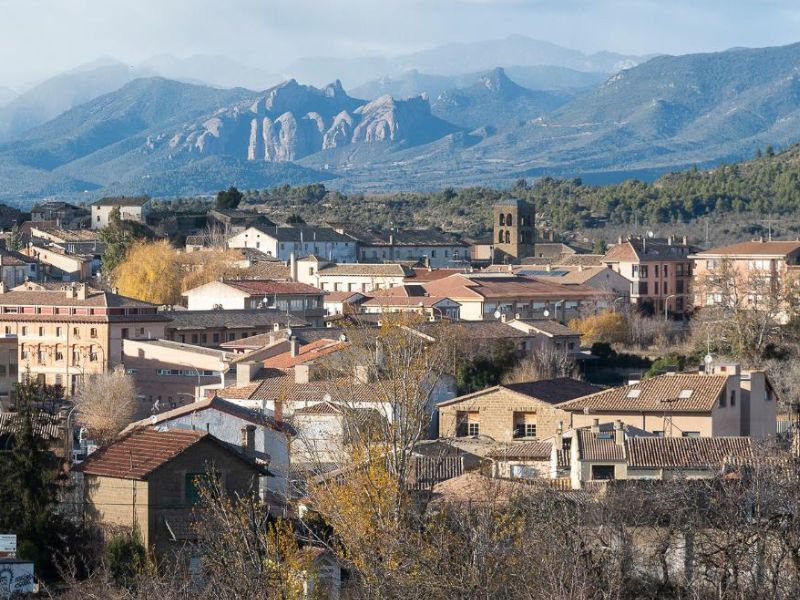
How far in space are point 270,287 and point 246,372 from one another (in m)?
27.1

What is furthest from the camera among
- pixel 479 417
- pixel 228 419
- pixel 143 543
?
pixel 479 417

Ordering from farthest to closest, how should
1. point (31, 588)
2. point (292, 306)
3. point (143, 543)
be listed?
point (292, 306) < point (143, 543) < point (31, 588)

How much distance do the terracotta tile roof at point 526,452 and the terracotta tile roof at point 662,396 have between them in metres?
2.68

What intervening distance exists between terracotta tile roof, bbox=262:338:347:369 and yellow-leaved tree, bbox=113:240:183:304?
25.7 meters

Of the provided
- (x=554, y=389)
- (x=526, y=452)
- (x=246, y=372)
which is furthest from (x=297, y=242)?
(x=526, y=452)

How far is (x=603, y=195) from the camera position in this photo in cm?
13612

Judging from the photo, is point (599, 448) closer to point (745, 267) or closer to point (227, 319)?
point (227, 319)

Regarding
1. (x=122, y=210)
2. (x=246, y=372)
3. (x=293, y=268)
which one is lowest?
(x=246, y=372)

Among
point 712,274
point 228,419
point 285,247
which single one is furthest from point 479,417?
point 285,247

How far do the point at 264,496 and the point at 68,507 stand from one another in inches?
107

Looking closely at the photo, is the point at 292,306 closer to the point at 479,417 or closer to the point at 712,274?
the point at 712,274

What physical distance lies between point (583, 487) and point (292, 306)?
44.7 metres

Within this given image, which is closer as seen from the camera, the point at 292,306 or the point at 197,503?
the point at 197,503

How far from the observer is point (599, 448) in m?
30.8
